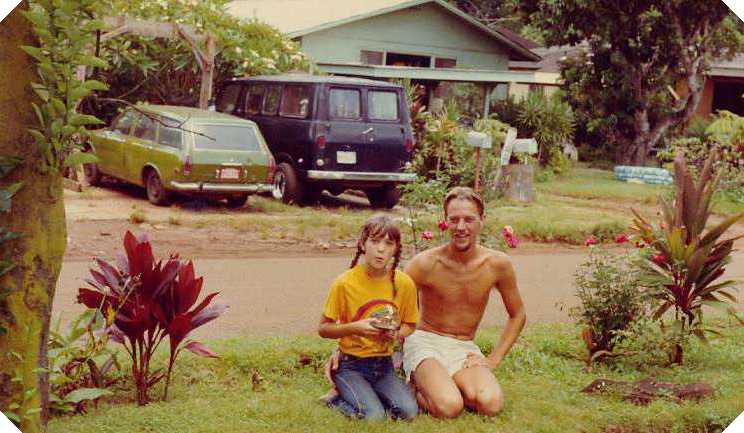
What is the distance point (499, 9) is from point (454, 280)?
154 ft

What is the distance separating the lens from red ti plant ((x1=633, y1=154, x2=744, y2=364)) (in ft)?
26.9

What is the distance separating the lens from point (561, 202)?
20.5 meters

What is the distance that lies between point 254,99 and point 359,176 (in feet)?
8.64

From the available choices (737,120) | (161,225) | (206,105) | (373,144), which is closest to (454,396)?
(161,225)

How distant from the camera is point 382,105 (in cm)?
1817

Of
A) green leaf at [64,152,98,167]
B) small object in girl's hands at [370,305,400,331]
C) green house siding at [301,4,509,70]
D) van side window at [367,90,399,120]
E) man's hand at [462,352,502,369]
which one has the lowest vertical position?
man's hand at [462,352,502,369]

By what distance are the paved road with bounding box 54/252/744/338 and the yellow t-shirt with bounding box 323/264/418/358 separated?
2387mm

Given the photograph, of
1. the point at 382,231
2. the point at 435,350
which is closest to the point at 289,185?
the point at 435,350

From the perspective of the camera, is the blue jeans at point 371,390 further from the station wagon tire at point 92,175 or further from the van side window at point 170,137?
the station wagon tire at point 92,175

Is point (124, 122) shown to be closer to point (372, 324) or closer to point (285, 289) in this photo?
point (285, 289)

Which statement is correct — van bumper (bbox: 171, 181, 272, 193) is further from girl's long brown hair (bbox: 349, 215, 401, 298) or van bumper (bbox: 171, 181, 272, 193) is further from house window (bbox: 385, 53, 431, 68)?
house window (bbox: 385, 53, 431, 68)

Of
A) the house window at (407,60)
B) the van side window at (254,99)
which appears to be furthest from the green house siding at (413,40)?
the van side window at (254,99)

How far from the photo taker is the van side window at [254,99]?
1872cm

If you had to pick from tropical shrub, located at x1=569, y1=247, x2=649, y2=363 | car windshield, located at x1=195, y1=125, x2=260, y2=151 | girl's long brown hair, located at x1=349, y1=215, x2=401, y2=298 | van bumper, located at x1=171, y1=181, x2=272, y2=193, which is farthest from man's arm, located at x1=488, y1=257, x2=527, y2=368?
car windshield, located at x1=195, y1=125, x2=260, y2=151
